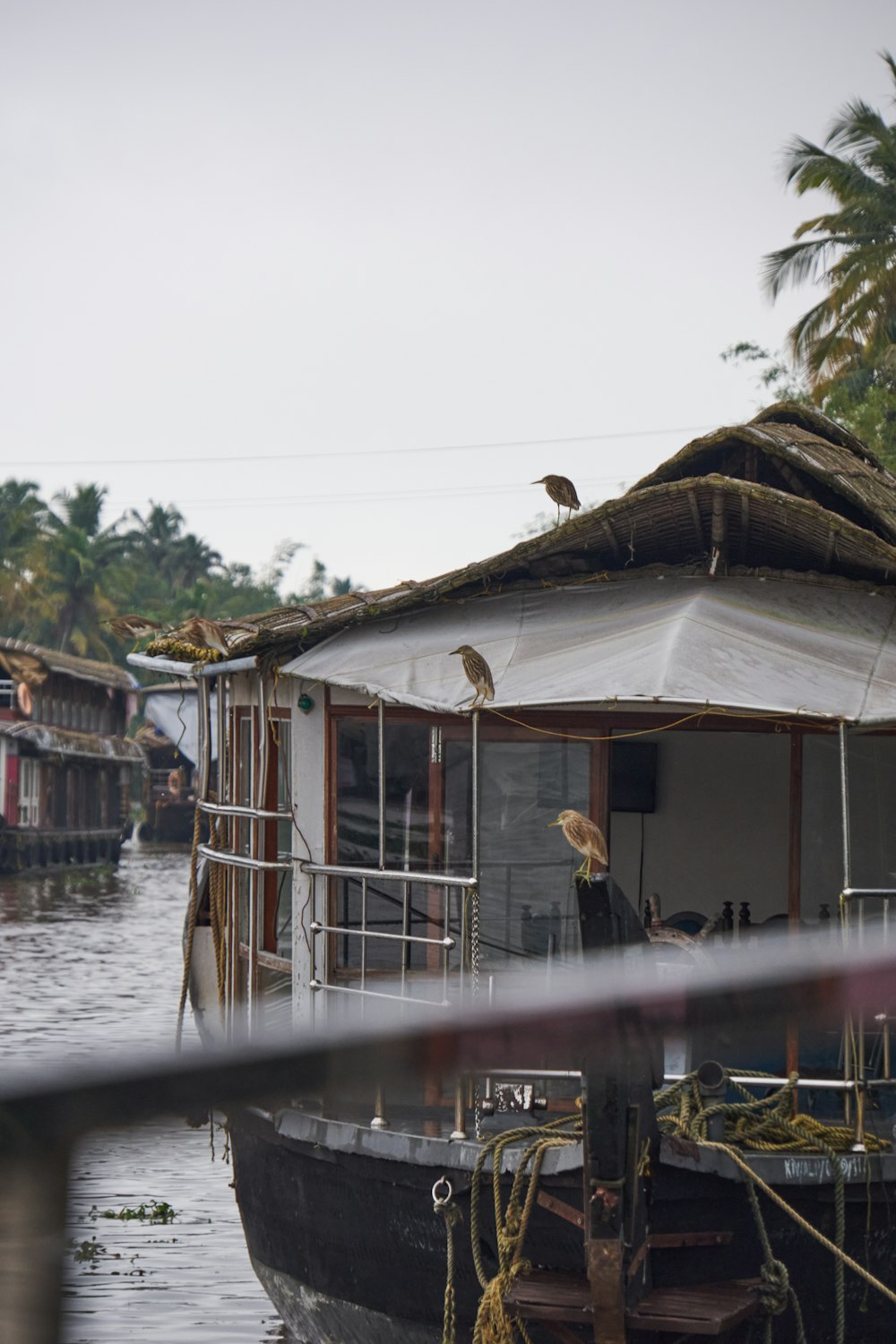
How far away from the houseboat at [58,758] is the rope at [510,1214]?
128ft

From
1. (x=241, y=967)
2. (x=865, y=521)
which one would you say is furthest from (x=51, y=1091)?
(x=241, y=967)

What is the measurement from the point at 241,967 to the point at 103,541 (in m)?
56.8

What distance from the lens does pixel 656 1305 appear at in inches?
241

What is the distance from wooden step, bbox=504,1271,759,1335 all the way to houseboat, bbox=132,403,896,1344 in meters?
0.02

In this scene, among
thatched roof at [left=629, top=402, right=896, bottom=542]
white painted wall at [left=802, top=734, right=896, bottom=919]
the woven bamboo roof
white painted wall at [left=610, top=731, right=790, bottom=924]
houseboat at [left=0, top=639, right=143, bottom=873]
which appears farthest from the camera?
houseboat at [left=0, top=639, right=143, bottom=873]

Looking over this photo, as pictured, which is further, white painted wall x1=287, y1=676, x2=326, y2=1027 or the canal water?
white painted wall x1=287, y1=676, x2=326, y2=1027

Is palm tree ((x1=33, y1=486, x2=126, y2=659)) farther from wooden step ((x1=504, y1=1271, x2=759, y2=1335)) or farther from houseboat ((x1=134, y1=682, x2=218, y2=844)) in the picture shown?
wooden step ((x1=504, y1=1271, x2=759, y2=1335))

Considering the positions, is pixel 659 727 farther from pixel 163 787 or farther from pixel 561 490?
pixel 163 787

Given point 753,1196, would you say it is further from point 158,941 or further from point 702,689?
point 158,941

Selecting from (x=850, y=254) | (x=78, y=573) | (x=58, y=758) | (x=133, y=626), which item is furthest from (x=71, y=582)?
(x=133, y=626)

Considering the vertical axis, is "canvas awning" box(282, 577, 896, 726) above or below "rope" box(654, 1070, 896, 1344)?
above

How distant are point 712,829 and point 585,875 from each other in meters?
4.58

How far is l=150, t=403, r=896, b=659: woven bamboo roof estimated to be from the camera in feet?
25.1

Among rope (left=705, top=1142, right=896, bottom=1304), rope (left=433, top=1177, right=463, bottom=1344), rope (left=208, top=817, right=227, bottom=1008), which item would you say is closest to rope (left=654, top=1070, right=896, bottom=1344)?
rope (left=705, top=1142, right=896, bottom=1304)
